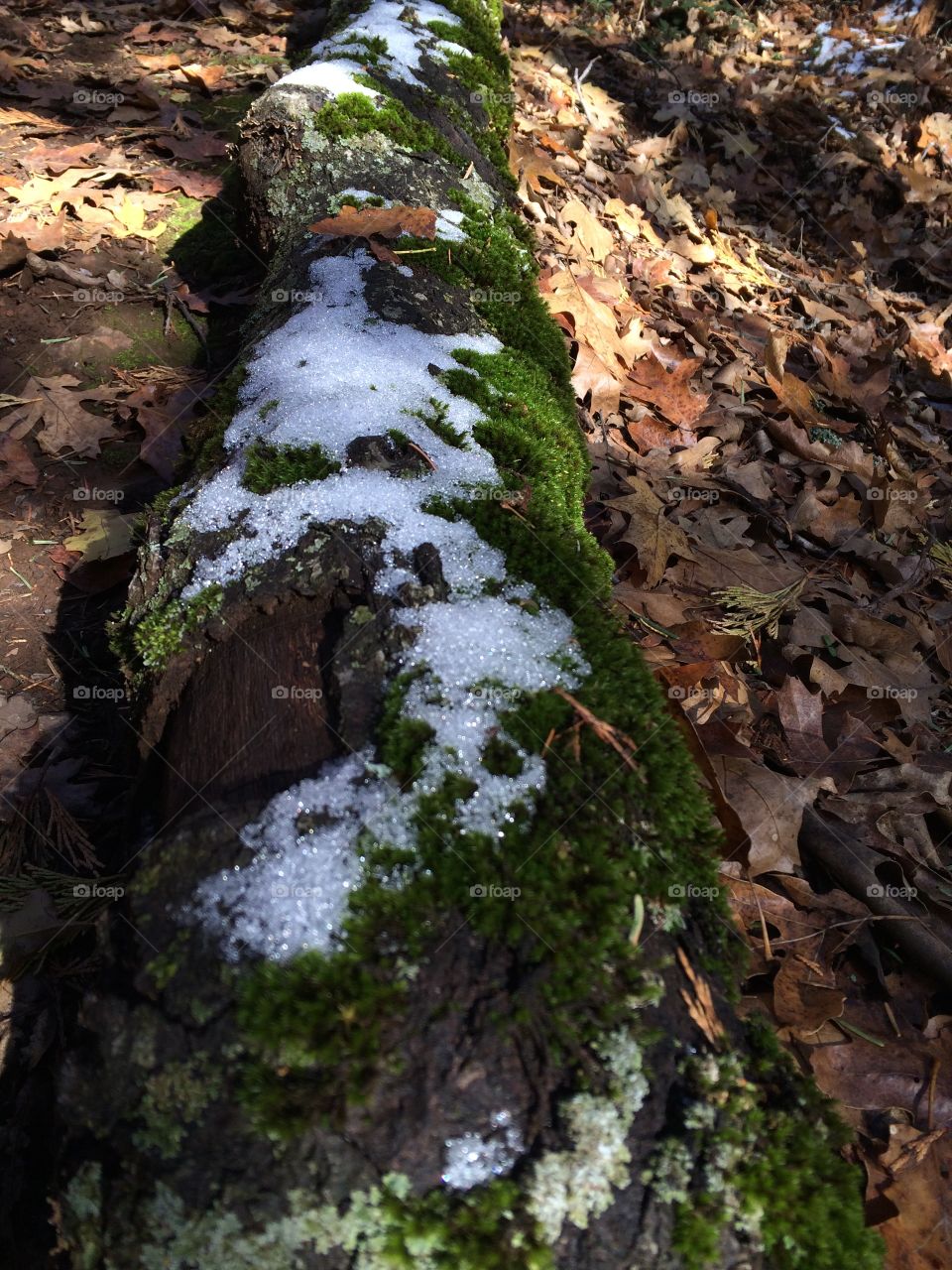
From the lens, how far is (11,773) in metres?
2.22

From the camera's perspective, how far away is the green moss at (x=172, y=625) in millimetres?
1742

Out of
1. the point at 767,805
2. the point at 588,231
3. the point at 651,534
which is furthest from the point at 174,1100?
the point at 588,231

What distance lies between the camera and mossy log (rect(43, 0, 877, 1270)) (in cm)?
109

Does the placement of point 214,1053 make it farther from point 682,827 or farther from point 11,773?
point 11,773

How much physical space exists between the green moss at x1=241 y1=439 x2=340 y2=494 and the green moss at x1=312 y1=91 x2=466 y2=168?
192 cm

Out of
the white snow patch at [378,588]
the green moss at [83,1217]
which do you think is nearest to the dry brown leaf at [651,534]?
the white snow patch at [378,588]

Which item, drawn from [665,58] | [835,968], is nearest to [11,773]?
[835,968]

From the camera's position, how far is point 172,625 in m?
1.77

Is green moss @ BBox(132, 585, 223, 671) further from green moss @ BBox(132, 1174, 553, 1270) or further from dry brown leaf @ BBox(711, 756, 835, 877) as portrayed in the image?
dry brown leaf @ BBox(711, 756, 835, 877)

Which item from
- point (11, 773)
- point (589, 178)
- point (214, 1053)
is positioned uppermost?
point (589, 178)

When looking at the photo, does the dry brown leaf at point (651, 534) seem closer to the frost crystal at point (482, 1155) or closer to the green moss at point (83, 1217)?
the frost crystal at point (482, 1155)

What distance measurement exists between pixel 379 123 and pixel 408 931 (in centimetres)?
327

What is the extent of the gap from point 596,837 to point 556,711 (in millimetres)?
256

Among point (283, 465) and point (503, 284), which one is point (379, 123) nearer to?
point (503, 284)
